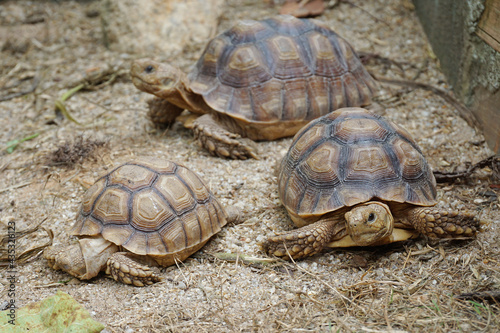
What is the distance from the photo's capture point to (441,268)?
2.70m

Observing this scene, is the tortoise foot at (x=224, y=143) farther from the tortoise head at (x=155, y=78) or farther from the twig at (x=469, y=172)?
the twig at (x=469, y=172)

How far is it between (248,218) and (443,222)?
4.10 ft

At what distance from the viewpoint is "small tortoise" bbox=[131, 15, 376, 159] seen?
13.3 feet

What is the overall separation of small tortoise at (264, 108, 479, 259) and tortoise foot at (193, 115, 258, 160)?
1.01 metres

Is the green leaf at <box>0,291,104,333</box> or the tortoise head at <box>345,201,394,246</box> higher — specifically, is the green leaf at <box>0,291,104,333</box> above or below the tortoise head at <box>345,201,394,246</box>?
below

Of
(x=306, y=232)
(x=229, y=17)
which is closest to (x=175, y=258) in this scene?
(x=306, y=232)

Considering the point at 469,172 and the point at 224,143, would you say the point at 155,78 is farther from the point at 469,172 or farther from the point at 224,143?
the point at 469,172

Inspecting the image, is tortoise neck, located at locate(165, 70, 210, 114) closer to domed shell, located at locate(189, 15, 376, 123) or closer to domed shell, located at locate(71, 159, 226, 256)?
domed shell, located at locate(189, 15, 376, 123)

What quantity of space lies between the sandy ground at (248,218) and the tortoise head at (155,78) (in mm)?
472

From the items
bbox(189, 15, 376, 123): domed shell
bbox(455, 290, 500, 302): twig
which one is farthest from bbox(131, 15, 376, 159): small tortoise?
bbox(455, 290, 500, 302): twig

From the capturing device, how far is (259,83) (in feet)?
13.4

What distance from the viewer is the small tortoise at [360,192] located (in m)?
2.73

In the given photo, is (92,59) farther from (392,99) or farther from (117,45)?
(392,99)

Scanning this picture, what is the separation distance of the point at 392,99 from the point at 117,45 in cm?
335
